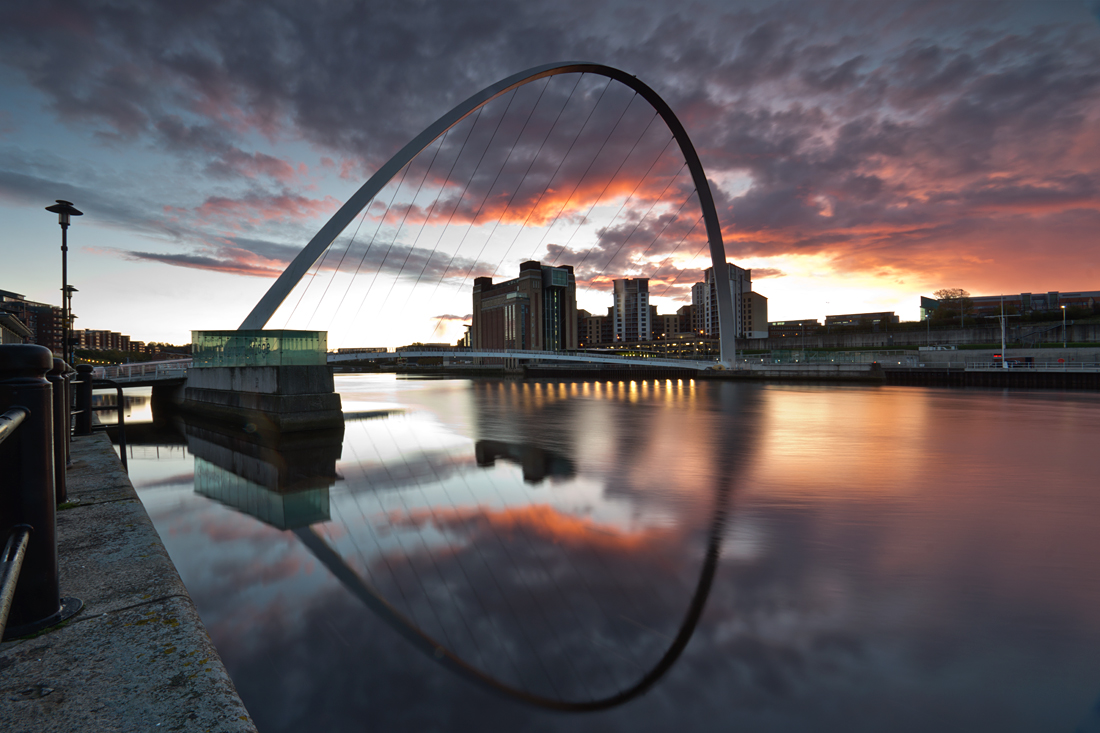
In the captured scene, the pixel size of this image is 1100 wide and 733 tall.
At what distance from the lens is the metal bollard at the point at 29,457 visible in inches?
82.3

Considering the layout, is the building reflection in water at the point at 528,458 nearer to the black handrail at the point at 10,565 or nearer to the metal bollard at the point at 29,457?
the metal bollard at the point at 29,457

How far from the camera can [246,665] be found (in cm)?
367

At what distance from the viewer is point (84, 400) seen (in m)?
8.80

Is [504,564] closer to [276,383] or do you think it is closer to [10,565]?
[10,565]

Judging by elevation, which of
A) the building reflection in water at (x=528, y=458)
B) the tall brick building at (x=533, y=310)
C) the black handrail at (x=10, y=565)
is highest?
the tall brick building at (x=533, y=310)

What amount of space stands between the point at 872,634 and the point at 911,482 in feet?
21.4

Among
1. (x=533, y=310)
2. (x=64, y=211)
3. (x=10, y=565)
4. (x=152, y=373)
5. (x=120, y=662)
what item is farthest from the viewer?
(x=533, y=310)

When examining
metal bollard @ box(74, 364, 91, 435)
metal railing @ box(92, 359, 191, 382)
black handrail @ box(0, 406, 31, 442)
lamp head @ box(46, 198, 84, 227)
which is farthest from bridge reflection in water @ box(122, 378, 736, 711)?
metal railing @ box(92, 359, 191, 382)

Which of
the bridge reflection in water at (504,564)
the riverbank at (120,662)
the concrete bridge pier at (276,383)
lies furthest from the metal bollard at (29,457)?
the concrete bridge pier at (276,383)

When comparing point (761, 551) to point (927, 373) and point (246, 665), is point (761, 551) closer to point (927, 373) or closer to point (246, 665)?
point (246, 665)

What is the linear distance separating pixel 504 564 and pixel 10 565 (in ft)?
14.1

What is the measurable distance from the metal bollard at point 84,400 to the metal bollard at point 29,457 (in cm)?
764

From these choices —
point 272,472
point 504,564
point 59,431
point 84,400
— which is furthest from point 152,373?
point 504,564

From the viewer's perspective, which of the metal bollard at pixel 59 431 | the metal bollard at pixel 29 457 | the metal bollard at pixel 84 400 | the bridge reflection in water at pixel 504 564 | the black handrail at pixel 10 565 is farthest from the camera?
the metal bollard at pixel 84 400
